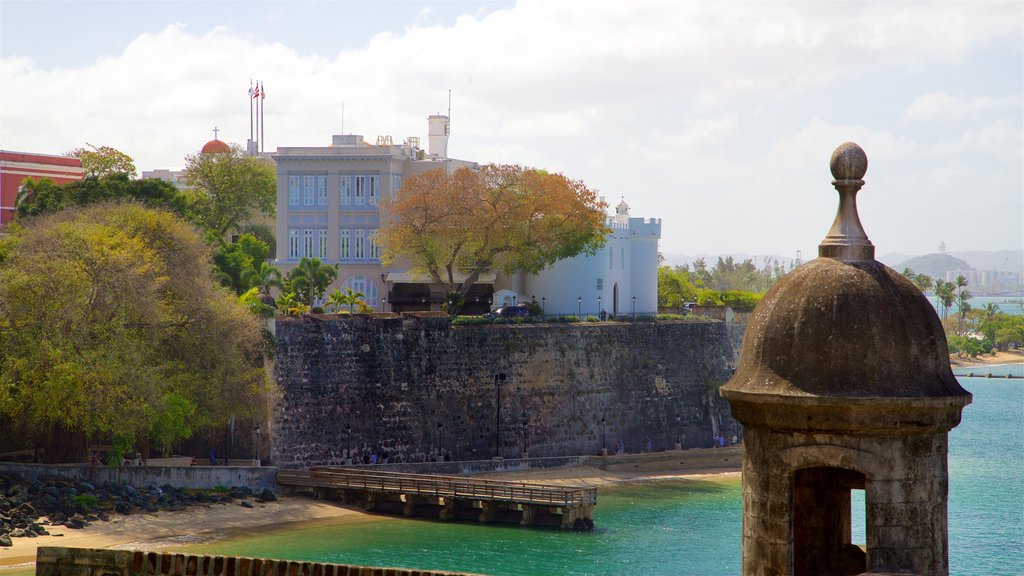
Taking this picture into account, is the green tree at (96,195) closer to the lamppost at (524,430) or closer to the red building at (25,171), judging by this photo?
the red building at (25,171)

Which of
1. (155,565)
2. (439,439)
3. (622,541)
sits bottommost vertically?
(622,541)

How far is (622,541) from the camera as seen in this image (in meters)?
37.2

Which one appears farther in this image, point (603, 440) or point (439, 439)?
point (603, 440)

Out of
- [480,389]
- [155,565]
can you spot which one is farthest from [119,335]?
[155,565]

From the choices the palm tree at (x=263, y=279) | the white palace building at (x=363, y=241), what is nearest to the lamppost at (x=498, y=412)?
the white palace building at (x=363, y=241)

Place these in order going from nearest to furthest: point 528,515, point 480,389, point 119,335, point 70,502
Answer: point 70,502 < point 119,335 < point 528,515 < point 480,389

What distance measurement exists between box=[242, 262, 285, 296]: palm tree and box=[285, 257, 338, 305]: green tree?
0.51 meters

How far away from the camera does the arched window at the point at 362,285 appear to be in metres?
55.8

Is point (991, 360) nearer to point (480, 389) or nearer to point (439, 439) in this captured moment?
point (480, 389)

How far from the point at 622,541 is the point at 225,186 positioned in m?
39.6

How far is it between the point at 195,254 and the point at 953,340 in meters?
121

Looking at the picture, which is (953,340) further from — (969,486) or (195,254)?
(195,254)

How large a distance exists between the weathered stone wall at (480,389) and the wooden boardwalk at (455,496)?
2.99m

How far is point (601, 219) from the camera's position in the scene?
54.6m
